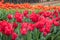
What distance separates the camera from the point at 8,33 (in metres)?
2.85

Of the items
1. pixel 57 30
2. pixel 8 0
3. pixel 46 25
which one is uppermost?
pixel 46 25

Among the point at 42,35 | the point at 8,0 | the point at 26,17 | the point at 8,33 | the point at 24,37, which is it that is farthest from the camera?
the point at 8,0

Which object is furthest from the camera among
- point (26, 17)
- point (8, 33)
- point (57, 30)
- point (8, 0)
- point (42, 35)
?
point (8, 0)

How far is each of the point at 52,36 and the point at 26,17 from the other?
3.73 feet

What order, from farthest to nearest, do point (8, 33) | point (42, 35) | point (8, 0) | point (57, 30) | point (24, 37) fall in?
1. point (8, 0)
2. point (57, 30)
3. point (42, 35)
4. point (24, 37)
5. point (8, 33)

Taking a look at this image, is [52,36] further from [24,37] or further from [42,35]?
Answer: [24,37]

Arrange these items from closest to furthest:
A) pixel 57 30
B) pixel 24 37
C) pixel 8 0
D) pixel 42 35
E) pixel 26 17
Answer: pixel 24 37
pixel 42 35
pixel 57 30
pixel 26 17
pixel 8 0

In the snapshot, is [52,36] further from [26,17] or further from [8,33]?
[26,17]

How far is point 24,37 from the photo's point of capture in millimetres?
3123

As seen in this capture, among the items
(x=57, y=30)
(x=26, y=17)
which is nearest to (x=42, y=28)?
(x=57, y=30)

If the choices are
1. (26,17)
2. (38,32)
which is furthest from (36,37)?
(26,17)

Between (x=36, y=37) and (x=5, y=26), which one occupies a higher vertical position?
(x=5, y=26)

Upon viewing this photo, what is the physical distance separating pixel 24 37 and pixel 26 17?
1416mm

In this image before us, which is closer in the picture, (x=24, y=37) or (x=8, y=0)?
(x=24, y=37)
